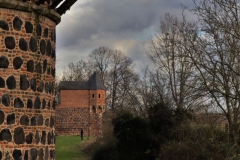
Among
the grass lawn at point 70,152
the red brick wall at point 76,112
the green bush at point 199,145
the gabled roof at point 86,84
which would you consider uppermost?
the gabled roof at point 86,84

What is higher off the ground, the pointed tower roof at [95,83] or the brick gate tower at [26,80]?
the pointed tower roof at [95,83]

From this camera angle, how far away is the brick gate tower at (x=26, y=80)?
769cm

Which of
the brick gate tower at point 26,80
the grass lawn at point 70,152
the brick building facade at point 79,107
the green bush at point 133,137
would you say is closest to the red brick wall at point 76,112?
the brick building facade at point 79,107

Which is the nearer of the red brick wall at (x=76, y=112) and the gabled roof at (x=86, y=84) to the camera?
the gabled roof at (x=86, y=84)

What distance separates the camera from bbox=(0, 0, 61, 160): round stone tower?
7.69 metres

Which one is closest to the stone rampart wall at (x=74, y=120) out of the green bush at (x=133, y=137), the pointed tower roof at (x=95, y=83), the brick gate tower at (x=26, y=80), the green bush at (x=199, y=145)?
the pointed tower roof at (x=95, y=83)

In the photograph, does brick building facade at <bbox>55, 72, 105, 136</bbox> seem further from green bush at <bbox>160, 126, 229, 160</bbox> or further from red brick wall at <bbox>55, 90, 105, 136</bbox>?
green bush at <bbox>160, 126, 229, 160</bbox>

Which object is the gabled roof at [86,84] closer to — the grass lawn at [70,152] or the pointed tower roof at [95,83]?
the pointed tower roof at [95,83]

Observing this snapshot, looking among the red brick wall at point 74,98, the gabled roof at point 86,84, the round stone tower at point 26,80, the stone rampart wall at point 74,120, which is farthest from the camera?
the red brick wall at point 74,98

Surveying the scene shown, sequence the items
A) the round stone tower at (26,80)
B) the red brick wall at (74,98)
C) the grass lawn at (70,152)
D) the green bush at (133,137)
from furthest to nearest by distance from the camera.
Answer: the red brick wall at (74,98) < the grass lawn at (70,152) < the green bush at (133,137) < the round stone tower at (26,80)

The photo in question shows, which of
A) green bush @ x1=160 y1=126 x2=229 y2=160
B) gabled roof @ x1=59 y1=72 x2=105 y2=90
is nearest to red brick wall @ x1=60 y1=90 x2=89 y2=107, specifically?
gabled roof @ x1=59 y1=72 x2=105 y2=90

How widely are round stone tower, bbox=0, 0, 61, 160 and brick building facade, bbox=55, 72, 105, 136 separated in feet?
177

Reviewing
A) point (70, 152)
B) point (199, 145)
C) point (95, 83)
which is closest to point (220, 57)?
point (199, 145)

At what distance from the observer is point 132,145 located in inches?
1078
